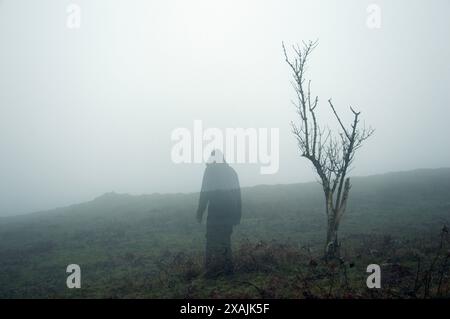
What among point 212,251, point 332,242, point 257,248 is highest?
point 332,242

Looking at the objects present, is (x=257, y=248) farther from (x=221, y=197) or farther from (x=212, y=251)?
(x=221, y=197)

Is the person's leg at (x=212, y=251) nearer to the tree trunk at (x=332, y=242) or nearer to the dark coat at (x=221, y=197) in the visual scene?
the dark coat at (x=221, y=197)

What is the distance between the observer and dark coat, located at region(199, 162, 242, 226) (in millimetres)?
10602

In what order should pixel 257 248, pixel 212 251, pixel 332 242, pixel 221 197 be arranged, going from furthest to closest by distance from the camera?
1. pixel 257 248
2. pixel 332 242
3. pixel 221 197
4. pixel 212 251

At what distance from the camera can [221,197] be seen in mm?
10688

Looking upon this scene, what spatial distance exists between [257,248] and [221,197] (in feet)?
8.11

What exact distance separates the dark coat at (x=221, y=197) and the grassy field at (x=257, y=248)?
55.1 inches

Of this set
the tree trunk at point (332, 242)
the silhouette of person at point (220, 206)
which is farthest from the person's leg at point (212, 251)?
the tree trunk at point (332, 242)

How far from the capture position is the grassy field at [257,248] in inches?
328

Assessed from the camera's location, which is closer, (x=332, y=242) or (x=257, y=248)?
(x=332, y=242)

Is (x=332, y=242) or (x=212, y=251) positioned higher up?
(x=332, y=242)

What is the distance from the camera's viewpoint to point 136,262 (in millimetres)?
15656

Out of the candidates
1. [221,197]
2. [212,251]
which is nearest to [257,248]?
[212,251]
